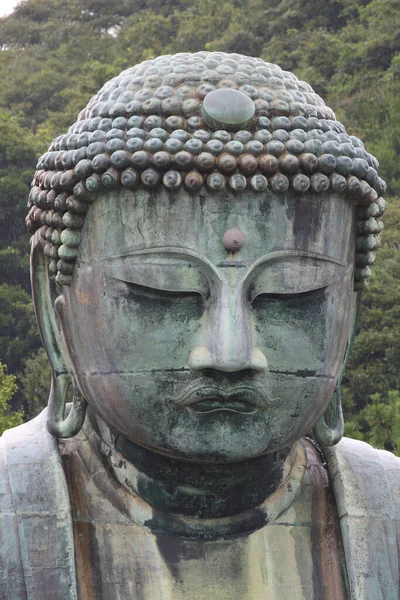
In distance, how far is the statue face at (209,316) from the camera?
4496 millimetres

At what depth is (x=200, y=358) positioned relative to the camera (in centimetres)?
444

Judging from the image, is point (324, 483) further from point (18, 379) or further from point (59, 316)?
point (18, 379)

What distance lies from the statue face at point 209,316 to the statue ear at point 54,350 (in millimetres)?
304

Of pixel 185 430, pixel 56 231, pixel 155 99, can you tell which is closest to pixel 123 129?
pixel 155 99

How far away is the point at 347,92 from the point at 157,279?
40.8 m

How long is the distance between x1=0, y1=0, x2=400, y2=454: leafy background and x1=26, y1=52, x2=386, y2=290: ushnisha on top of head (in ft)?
43.6

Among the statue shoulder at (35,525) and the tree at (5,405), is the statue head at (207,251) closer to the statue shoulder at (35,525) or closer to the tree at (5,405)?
the statue shoulder at (35,525)

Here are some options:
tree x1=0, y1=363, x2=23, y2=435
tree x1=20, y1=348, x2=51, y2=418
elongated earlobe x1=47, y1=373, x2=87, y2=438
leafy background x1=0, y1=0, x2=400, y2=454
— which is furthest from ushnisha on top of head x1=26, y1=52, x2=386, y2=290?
tree x1=20, y1=348, x2=51, y2=418

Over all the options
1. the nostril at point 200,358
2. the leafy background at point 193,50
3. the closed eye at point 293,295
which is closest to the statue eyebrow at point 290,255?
the closed eye at point 293,295

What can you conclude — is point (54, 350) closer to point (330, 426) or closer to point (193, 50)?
point (330, 426)

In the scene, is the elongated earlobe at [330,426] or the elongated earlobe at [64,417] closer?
the elongated earlobe at [64,417]

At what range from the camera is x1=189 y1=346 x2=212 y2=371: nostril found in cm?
443

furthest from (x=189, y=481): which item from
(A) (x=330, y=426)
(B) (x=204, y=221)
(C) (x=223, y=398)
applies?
(B) (x=204, y=221)

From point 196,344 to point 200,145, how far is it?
684 millimetres
